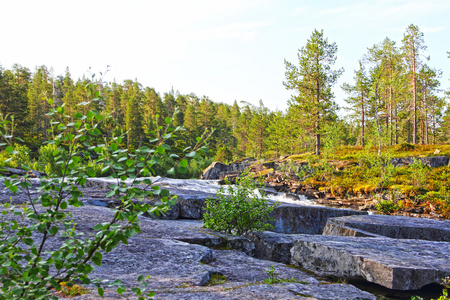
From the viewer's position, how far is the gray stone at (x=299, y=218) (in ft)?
30.9

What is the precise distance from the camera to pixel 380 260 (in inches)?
159

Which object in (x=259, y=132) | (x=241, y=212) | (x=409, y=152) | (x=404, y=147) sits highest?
(x=259, y=132)

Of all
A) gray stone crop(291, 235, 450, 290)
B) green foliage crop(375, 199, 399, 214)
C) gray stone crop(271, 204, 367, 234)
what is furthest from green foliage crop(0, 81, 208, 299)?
green foliage crop(375, 199, 399, 214)

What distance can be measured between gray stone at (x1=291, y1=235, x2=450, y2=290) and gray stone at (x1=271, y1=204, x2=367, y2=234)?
3.73 metres

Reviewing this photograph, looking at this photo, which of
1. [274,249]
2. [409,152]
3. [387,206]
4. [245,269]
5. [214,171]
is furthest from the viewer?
[214,171]

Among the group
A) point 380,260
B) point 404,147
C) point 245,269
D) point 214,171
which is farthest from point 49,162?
point 404,147

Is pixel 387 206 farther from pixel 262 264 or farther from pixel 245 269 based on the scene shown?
pixel 245 269

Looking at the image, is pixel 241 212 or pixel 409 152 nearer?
pixel 241 212

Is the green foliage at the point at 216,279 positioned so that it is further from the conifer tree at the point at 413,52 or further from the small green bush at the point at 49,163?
the conifer tree at the point at 413,52

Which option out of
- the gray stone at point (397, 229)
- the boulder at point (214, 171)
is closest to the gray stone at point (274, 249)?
the gray stone at point (397, 229)

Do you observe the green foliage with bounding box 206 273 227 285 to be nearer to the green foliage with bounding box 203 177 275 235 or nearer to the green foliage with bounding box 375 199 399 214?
the green foliage with bounding box 203 177 275 235

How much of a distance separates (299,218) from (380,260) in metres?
5.66

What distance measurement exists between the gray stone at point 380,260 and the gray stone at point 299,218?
3732 millimetres

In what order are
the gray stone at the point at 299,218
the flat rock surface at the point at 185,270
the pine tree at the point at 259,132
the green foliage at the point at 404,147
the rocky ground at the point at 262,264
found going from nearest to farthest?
the flat rock surface at the point at 185,270, the rocky ground at the point at 262,264, the gray stone at the point at 299,218, the green foliage at the point at 404,147, the pine tree at the point at 259,132
